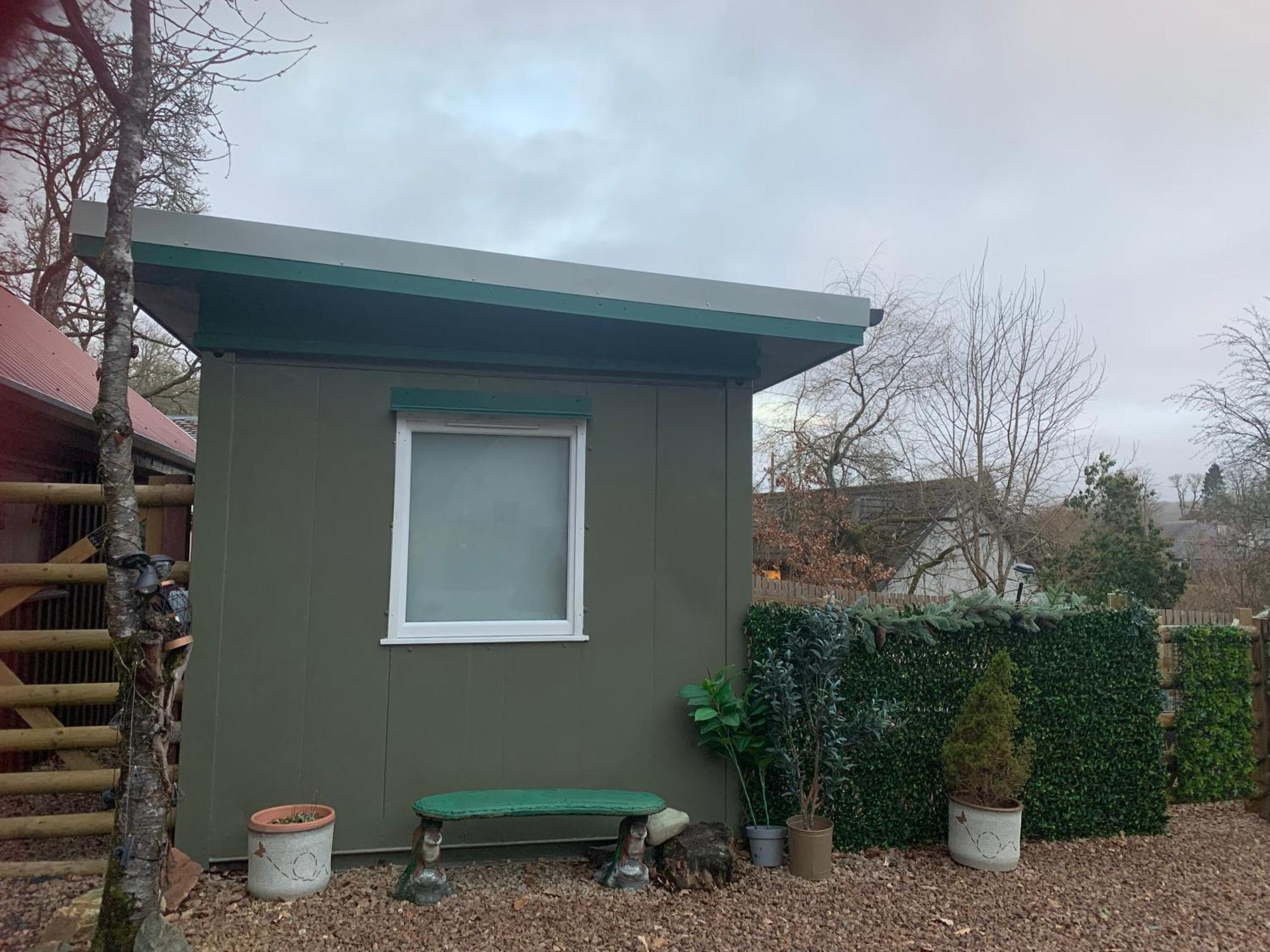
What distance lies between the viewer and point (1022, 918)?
3.68m

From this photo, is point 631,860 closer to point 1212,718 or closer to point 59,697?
point 59,697

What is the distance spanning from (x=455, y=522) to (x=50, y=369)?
11.9 ft

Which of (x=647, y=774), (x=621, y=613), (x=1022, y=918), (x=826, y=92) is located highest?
(x=826, y=92)

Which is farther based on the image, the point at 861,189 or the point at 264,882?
the point at 861,189

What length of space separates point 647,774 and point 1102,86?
8090mm

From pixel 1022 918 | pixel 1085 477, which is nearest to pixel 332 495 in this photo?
pixel 1022 918

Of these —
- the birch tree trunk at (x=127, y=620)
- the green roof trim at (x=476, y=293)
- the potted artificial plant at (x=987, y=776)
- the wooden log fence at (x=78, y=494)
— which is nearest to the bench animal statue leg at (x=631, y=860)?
the potted artificial plant at (x=987, y=776)

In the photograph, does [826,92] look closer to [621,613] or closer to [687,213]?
[687,213]

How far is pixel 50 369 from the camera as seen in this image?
560 cm

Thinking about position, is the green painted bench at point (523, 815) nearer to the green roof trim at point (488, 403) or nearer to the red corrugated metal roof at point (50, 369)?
the green roof trim at point (488, 403)

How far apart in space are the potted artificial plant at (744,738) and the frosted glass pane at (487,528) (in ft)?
3.06

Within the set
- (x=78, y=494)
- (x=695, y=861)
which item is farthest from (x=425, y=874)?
(x=78, y=494)

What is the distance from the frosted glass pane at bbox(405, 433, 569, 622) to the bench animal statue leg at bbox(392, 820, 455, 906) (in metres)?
1.07

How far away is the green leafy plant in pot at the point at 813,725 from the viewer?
4.07m
